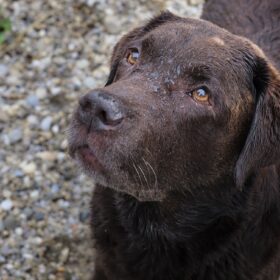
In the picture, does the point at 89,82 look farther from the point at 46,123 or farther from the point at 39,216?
the point at 39,216

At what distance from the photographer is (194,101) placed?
3.40 m

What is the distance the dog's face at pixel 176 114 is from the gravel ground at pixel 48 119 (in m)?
1.50

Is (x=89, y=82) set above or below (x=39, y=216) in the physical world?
above

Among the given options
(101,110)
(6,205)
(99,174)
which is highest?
(101,110)

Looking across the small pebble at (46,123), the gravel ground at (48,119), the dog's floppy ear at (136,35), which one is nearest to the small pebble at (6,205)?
the gravel ground at (48,119)

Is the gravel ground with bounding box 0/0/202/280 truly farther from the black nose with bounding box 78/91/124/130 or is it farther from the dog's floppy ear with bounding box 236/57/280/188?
the black nose with bounding box 78/91/124/130

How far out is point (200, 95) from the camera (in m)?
3.40

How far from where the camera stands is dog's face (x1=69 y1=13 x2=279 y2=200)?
318 cm

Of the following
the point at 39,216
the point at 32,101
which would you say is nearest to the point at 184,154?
the point at 39,216

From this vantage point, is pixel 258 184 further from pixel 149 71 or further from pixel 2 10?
pixel 2 10

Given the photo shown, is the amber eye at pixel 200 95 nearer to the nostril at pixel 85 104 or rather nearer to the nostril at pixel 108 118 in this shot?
the nostril at pixel 108 118

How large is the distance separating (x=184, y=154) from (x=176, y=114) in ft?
0.77

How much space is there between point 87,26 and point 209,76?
2.99m

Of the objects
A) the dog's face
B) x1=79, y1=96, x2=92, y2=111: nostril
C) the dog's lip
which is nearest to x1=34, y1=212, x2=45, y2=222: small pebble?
the dog's face
